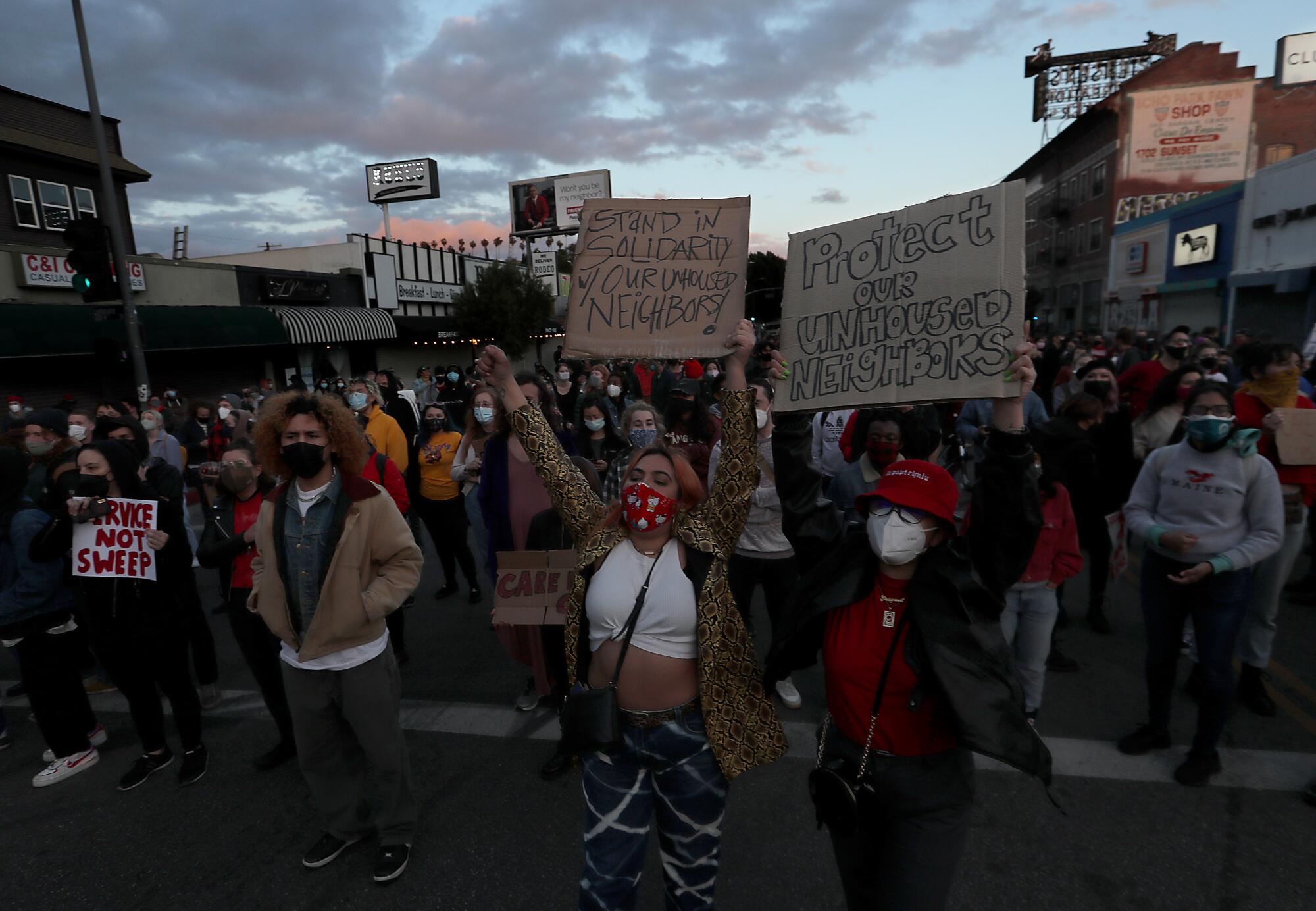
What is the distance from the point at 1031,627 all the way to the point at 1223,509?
1064 millimetres

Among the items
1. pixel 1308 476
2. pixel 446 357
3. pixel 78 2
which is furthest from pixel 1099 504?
pixel 446 357

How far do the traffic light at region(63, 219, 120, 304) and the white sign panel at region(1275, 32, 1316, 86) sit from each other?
3959 cm

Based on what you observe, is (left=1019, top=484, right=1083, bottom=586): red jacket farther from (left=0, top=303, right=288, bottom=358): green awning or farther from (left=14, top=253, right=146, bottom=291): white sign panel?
(left=14, top=253, right=146, bottom=291): white sign panel

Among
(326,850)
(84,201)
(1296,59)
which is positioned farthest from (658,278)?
(1296,59)

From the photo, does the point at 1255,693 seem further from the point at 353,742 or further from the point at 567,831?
the point at 353,742

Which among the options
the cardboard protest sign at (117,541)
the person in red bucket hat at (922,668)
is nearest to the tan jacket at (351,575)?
the cardboard protest sign at (117,541)

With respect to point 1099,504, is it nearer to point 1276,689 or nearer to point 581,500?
point 1276,689

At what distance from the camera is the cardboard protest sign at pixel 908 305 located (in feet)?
8.04

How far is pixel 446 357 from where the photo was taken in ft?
128

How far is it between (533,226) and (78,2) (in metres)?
32.6

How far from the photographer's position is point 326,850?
3.32 metres

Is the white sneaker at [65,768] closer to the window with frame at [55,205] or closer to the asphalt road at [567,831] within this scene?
the asphalt road at [567,831]

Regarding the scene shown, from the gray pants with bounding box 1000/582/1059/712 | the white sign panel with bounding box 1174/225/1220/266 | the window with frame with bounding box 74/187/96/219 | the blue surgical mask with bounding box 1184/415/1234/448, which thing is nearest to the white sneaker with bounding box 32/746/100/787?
the gray pants with bounding box 1000/582/1059/712

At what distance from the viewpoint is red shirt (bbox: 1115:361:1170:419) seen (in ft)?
25.2
